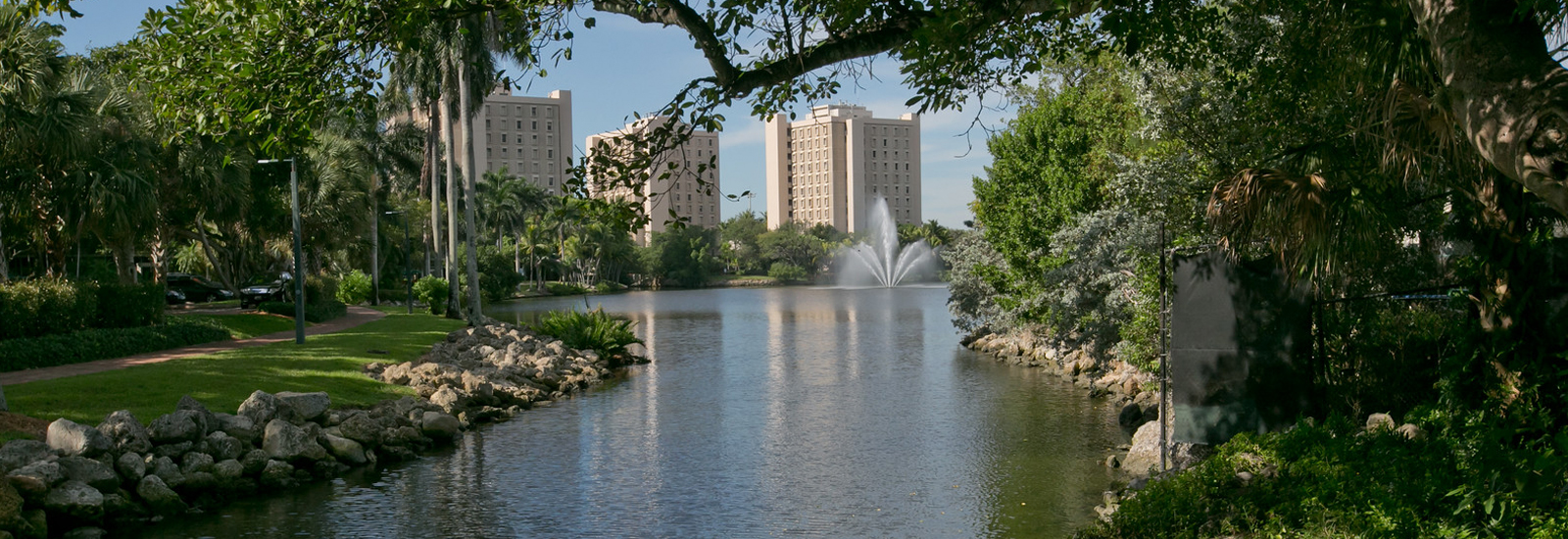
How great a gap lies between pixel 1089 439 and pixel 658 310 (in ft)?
166

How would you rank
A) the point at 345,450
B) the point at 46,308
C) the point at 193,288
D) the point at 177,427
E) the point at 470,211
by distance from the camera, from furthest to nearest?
the point at 193,288 → the point at 470,211 → the point at 46,308 → the point at 345,450 → the point at 177,427

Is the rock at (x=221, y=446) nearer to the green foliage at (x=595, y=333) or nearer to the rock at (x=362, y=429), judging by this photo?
the rock at (x=362, y=429)

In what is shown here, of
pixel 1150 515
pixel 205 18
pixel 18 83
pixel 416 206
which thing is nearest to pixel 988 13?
pixel 1150 515

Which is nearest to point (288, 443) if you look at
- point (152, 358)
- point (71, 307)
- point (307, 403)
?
point (307, 403)

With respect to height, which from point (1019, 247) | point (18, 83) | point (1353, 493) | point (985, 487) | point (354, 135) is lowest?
point (985, 487)

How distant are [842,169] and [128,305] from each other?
15431 cm

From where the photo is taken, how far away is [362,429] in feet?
56.2

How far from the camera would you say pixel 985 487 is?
14.3 m

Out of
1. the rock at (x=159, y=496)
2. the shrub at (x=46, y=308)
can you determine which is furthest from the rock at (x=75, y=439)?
the shrub at (x=46, y=308)

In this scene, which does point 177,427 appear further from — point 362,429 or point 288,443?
point 362,429

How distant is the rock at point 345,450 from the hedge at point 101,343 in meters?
8.48

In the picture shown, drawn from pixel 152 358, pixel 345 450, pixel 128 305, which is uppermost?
pixel 128 305

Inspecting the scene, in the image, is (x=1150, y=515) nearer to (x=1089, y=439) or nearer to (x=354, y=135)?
(x=1089, y=439)

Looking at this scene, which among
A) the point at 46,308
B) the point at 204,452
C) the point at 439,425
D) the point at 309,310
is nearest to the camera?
the point at 204,452
